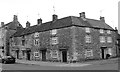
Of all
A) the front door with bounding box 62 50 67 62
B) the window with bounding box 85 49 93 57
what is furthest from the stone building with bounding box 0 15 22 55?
the window with bounding box 85 49 93 57

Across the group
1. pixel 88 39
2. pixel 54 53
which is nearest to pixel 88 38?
pixel 88 39

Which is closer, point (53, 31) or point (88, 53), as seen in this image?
point (88, 53)

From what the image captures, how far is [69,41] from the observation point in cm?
2906

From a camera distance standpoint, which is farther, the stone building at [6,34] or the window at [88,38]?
the stone building at [6,34]

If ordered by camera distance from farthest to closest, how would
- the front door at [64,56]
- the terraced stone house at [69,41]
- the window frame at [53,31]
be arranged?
1. the window frame at [53,31]
2. the front door at [64,56]
3. the terraced stone house at [69,41]

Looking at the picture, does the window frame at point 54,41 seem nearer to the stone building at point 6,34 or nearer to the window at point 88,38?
the window at point 88,38

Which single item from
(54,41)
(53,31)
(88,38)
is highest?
(53,31)

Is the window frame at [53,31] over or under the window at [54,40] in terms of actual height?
over

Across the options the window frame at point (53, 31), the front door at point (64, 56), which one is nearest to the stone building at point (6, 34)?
the window frame at point (53, 31)

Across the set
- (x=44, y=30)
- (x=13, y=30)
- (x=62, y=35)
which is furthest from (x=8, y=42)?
(x=62, y=35)

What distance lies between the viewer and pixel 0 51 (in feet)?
168

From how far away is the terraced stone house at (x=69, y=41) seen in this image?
2914 centimetres

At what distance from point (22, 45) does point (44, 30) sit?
32.2 ft

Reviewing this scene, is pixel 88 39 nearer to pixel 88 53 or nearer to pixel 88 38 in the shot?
pixel 88 38
